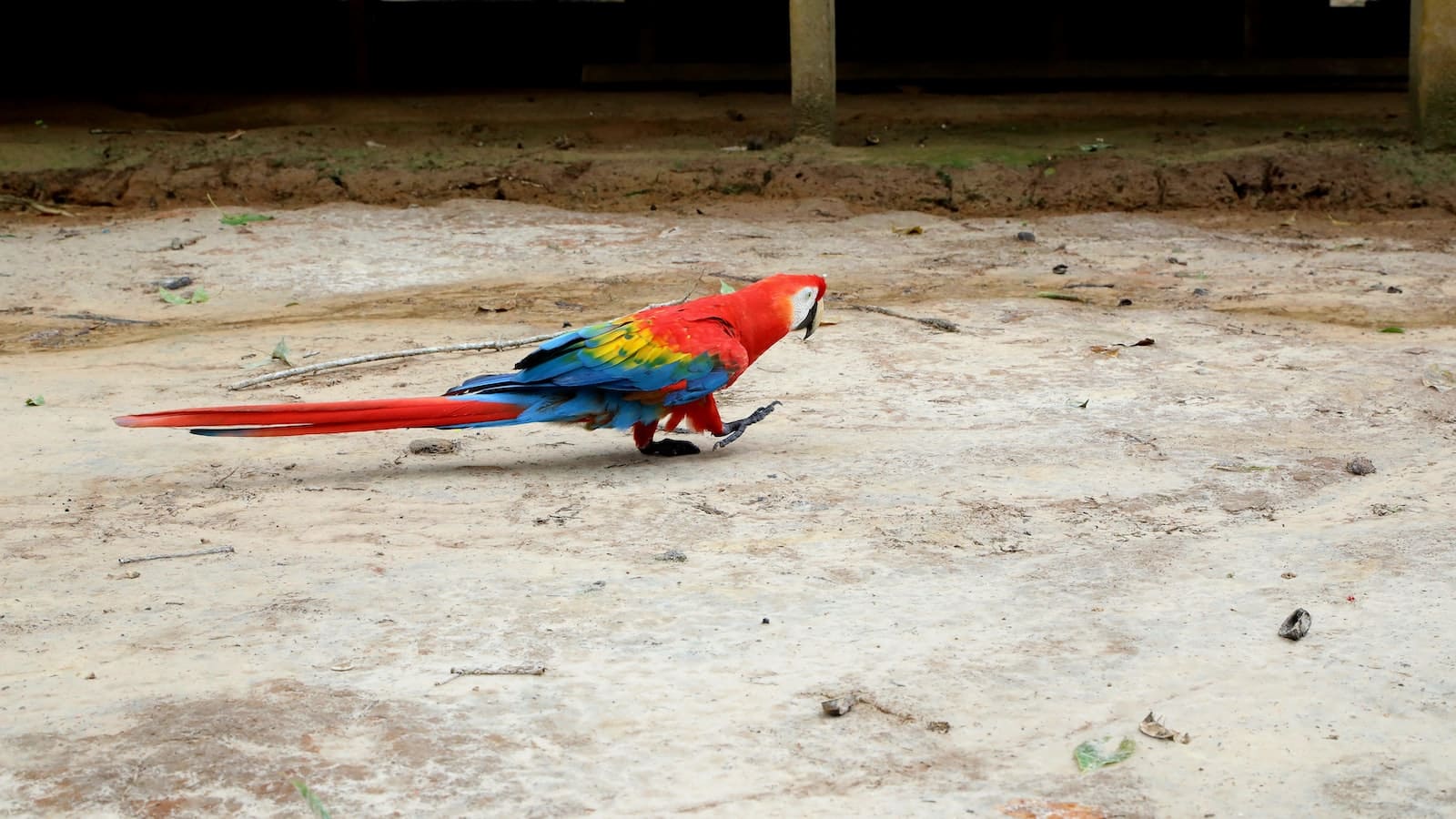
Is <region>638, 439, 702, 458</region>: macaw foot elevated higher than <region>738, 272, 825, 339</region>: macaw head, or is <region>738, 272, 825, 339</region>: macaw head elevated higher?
<region>738, 272, 825, 339</region>: macaw head

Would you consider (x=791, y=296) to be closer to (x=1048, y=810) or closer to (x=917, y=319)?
(x=917, y=319)

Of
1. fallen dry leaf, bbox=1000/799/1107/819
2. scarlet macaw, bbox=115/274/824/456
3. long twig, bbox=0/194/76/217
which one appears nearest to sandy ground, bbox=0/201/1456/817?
fallen dry leaf, bbox=1000/799/1107/819

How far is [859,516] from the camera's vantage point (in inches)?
144

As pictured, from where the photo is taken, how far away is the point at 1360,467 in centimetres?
397

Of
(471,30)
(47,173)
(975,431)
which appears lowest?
(975,431)

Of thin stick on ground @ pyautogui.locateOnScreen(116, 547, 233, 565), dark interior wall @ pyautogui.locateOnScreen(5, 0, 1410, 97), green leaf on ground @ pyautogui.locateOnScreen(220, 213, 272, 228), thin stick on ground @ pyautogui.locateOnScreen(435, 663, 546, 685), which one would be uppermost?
dark interior wall @ pyautogui.locateOnScreen(5, 0, 1410, 97)

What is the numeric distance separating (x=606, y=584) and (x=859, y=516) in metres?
0.79

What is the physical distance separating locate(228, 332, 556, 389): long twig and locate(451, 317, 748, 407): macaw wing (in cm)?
116

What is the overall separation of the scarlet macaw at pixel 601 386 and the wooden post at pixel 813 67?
193 inches

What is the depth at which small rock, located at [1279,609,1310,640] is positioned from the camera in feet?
9.28

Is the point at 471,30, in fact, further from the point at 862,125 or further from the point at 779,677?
the point at 779,677

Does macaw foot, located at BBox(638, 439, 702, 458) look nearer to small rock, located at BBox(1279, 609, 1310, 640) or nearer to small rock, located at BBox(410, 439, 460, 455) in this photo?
small rock, located at BBox(410, 439, 460, 455)

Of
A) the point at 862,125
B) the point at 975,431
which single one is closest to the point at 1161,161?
the point at 862,125

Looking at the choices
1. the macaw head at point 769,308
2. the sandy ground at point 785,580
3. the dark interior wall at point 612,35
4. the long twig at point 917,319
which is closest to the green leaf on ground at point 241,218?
the sandy ground at point 785,580
